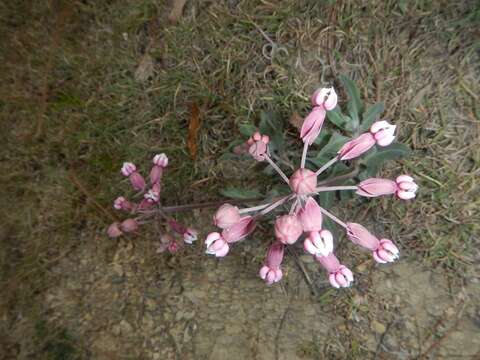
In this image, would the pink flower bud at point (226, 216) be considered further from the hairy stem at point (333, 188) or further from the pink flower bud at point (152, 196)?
the pink flower bud at point (152, 196)

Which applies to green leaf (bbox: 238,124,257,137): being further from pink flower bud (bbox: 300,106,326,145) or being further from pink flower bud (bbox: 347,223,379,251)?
pink flower bud (bbox: 347,223,379,251)

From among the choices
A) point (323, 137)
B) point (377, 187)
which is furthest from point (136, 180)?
point (377, 187)

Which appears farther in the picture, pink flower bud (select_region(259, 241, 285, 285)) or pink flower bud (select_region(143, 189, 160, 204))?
pink flower bud (select_region(143, 189, 160, 204))

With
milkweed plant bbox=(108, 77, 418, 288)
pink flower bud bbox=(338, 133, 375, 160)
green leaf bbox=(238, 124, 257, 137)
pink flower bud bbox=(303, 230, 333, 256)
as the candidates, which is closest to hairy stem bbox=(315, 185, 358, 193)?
milkweed plant bbox=(108, 77, 418, 288)

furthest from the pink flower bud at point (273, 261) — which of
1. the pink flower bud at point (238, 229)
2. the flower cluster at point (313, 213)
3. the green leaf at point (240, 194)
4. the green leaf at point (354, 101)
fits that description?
the green leaf at point (354, 101)

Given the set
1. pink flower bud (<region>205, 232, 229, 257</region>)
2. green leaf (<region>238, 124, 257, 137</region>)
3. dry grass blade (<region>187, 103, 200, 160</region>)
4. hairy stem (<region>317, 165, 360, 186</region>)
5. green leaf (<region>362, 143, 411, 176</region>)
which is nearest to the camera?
pink flower bud (<region>205, 232, 229, 257</region>)

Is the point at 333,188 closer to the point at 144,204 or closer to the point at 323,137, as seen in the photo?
the point at 323,137
